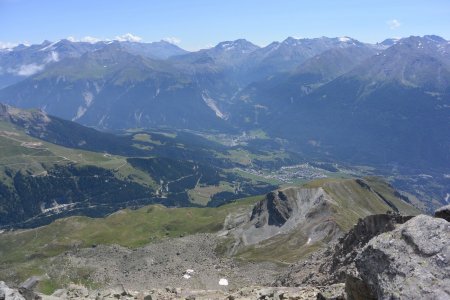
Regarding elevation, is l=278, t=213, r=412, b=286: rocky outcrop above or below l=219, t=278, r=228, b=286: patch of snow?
above

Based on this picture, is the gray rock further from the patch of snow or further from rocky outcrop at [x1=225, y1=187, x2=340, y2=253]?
rocky outcrop at [x1=225, y1=187, x2=340, y2=253]

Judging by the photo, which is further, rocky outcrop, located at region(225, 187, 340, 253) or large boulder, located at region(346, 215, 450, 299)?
rocky outcrop, located at region(225, 187, 340, 253)

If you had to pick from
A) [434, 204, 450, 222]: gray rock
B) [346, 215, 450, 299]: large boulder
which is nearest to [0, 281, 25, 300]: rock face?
[346, 215, 450, 299]: large boulder

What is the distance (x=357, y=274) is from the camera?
80.1ft

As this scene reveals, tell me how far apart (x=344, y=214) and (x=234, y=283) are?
213 feet

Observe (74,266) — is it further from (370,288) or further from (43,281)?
(370,288)

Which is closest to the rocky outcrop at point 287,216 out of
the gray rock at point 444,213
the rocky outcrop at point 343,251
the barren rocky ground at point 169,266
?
the barren rocky ground at point 169,266

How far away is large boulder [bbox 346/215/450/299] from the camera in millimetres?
20656

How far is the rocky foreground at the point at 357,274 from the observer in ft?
69.8

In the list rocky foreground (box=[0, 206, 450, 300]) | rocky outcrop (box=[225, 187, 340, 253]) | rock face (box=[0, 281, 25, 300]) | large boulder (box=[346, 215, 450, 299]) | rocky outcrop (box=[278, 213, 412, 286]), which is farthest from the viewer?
rocky outcrop (box=[225, 187, 340, 253])

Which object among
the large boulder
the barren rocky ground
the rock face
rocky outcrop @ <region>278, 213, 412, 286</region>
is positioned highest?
the large boulder

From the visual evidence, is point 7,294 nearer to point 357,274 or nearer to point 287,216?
point 357,274

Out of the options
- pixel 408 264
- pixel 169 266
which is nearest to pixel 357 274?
pixel 408 264

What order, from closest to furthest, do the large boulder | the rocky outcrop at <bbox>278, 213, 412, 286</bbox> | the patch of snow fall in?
the large boulder < the rocky outcrop at <bbox>278, 213, 412, 286</bbox> < the patch of snow
